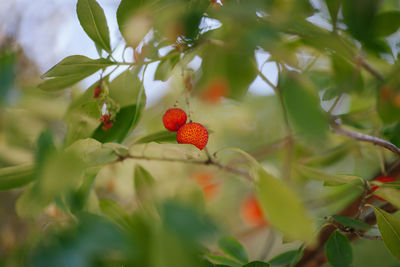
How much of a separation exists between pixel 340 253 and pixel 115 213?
376 mm

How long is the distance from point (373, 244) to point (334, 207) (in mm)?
193

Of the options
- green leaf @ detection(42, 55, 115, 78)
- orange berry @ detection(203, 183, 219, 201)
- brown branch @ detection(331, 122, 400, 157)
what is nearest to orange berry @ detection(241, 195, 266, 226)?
orange berry @ detection(203, 183, 219, 201)

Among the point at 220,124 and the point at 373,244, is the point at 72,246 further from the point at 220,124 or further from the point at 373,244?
the point at 373,244

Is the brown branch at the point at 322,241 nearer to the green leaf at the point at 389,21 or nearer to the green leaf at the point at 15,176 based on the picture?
the green leaf at the point at 389,21

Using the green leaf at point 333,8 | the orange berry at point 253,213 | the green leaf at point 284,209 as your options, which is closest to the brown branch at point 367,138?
the green leaf at point 333,8

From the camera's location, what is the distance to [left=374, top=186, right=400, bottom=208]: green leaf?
45 cm

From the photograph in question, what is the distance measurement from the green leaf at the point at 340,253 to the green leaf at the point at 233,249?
0.15 metres

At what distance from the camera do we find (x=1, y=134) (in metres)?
1.21

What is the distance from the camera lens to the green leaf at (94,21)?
50 centimetres

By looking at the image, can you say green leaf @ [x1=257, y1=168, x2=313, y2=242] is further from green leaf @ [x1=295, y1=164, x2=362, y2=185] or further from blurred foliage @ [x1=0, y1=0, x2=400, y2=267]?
Result: green leaf @ [x1=295, y1=164, x2=362, y2=185]

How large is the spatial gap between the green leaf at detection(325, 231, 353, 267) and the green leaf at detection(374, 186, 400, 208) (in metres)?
0.10

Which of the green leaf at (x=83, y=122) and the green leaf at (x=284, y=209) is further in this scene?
the green leaf at (x=83, y=122)

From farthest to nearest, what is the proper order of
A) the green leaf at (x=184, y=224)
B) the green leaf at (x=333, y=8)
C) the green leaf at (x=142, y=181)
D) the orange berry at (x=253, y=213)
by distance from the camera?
the orange berry at (x=253, y=213)
the green leaf at (x=142, y=181)
the green leaf at (x=333, y=8)
the green leaf at (x=184, y=224)

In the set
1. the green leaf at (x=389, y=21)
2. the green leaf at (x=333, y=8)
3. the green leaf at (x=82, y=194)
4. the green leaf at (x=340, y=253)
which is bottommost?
the green leaf at (x=340, y=253)
